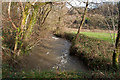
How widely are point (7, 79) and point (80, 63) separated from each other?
5.67 m

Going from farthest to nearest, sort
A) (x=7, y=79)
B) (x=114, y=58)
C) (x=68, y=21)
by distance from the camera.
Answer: (x=68, y=21) < (x=114, y=58) < (x=7, y=79)

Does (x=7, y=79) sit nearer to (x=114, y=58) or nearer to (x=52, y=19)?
(x=114, y=58)

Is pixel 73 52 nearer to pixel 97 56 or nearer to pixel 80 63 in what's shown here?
pixel 80 63

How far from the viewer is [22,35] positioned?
225 inches

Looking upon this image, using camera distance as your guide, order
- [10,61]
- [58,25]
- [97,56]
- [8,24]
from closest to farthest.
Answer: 1. [10,61]
2. [8,24]
3. [97,56]
4. [58,25]

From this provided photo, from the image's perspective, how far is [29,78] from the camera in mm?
3527

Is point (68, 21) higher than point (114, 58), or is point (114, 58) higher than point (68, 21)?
point (68, 21)

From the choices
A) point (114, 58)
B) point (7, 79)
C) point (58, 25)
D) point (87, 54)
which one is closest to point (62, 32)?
point (58, 25)

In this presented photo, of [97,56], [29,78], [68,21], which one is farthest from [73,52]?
[68,21]

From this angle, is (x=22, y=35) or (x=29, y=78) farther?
(x=22, y=35)

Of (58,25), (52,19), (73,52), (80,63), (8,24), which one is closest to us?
(8,24)

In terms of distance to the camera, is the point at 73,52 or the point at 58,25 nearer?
the point at 73,52

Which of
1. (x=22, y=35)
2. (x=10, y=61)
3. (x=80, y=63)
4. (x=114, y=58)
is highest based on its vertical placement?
(x=22, y=35)

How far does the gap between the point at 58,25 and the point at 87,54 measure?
11.6 meters
